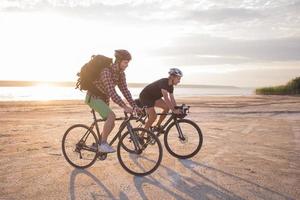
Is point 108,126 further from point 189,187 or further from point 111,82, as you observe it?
point 189,187

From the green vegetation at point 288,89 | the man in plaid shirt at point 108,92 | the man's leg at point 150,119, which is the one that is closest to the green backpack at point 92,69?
the man in plaid shirt at point 108,92

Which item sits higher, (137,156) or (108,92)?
(108,92)

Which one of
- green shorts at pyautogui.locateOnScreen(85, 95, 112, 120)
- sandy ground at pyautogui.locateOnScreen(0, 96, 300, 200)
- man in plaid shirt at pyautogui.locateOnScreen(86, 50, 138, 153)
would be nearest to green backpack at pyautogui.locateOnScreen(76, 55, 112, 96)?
man in plaid shirt at pyautogui.locateOnScreen(86, 50, 138, 153)

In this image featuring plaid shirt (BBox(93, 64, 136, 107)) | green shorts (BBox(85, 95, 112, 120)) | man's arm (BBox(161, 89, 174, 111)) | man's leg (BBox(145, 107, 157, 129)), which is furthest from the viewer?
man's leg (BBox(145, 107, 157, 129))

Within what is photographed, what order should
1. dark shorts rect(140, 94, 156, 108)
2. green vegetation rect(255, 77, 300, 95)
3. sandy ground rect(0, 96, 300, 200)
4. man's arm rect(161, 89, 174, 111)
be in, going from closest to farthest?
sandy ground rect(0, 96, 300, 200) < man's arm rect(161, 89, 174, 111) < dark shorts rect(140, 94, 156, 108) < green vegetation rect(255, 77, 300, 95)

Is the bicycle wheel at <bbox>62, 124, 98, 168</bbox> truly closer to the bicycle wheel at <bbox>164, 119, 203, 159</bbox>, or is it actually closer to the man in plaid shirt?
the man in plaid shirt

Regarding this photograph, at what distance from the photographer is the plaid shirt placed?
25.4ft

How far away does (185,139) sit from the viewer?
31.9 ft

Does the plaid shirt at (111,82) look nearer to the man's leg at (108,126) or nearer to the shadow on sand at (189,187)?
the man's leg at (108,126)

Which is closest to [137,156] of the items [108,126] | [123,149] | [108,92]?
[123,149]

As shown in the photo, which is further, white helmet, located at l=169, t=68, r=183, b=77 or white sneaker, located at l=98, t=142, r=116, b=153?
white helmet, located at l=169, t=68, r=183, b=77

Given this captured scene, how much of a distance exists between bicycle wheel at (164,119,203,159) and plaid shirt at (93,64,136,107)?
1826mm

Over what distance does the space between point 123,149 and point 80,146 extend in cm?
94

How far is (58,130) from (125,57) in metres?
8.29
